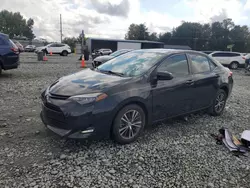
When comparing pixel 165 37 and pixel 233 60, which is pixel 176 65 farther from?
pixel 165 37

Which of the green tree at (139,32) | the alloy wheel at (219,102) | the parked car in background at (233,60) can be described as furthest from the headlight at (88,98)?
the green tree at (139,32)

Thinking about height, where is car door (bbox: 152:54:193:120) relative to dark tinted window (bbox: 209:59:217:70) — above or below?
below

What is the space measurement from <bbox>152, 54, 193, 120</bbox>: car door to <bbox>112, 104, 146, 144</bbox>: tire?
13.6 inches

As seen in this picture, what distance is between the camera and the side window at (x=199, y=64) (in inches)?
172

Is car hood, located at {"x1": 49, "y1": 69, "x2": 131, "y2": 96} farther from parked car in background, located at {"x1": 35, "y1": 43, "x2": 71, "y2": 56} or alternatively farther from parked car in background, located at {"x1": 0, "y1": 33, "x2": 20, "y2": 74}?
parked car in background, located at {"x1": 35, "y1": 43, "x2": 71, "y2": 56}

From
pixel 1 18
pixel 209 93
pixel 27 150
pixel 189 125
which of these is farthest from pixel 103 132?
pixel 1 18

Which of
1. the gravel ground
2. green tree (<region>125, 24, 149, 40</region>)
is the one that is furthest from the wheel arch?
green tree (<region>125, 24, 149, 40</region>)

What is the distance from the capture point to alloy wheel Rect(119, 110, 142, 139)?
3.32m

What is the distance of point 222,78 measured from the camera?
4.91 m

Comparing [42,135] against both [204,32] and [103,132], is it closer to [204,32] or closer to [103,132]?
[103,132]

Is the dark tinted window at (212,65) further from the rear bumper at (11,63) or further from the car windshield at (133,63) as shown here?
the rear bumper at (11,63)

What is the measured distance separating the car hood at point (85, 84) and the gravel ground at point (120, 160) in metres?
0.87

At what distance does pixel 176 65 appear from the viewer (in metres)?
4.07

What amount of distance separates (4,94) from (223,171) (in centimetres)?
592
